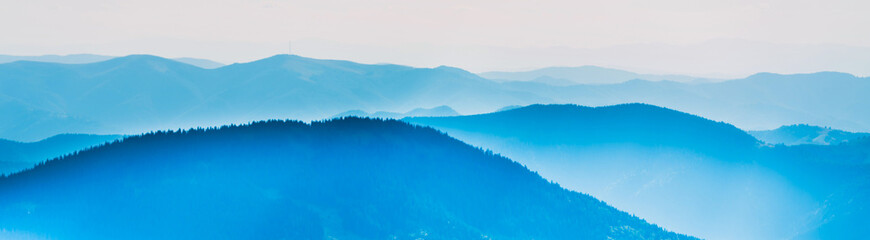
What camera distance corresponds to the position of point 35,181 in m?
185

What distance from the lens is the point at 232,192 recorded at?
172125 mm

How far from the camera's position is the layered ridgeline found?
167125 millimetres

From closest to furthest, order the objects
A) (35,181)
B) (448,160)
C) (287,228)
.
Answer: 1. (287,228)
2. (35,181)
3. (448,160)

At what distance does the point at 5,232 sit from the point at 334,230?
49.4 meters

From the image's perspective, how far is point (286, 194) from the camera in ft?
564

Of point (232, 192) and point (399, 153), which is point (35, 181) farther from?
point (399, 153)

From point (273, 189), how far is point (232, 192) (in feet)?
20.0

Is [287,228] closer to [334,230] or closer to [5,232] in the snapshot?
[334,230]

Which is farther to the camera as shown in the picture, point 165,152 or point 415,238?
point 165,152

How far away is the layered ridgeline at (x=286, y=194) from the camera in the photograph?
167125 millimetres

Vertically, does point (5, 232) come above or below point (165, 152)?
below

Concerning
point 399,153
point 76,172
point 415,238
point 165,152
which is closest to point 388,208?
point 415,238

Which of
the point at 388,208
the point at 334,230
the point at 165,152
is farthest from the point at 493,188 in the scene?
the point at 165,152

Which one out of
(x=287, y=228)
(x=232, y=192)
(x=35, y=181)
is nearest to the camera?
(x=287, y=228)
